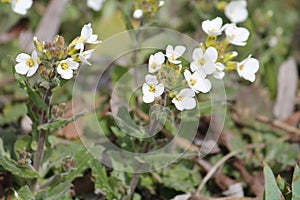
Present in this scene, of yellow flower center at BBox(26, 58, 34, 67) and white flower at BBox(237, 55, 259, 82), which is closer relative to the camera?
yellow flower center at BBox(26, 58, 34, 67)

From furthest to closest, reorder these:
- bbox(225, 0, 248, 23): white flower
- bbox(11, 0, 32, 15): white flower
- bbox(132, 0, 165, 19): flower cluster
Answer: bbox(225, 0, 248, 23): white flower → bbox(132, 0, 165, 19): flower cluster → bbox(11, 0, 32, 15): white flower

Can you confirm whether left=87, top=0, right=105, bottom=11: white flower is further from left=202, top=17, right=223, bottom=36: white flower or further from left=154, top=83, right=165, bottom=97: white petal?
left=154, top=83, right=165, bottom=97: white petal

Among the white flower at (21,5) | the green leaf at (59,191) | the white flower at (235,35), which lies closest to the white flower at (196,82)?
the white flower at (235,35)

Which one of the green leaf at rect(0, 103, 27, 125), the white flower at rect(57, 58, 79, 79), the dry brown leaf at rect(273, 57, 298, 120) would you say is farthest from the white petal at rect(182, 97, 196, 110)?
the dry brown leaf at rect(273, 57, 298, 120)

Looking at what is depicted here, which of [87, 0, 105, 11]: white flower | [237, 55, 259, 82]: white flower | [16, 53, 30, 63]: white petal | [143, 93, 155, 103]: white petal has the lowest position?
[237, 55, 259, 82]: white flower

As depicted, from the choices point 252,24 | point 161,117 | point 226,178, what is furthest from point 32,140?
point 252,24

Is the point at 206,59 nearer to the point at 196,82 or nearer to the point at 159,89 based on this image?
the point at 196,82
